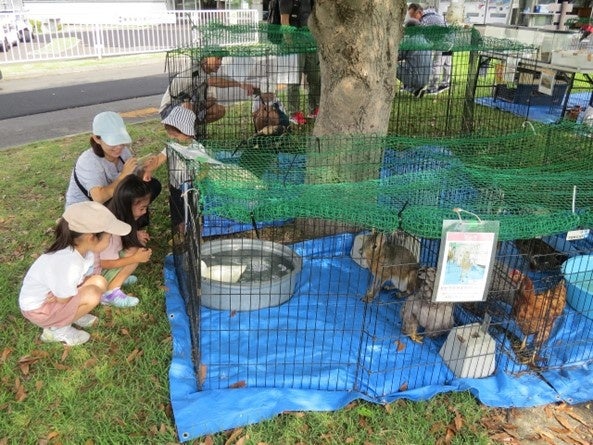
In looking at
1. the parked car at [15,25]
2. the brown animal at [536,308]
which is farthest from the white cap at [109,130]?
the parked car at [15,25]

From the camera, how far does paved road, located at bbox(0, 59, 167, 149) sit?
8.01 meters

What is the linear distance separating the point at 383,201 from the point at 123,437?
1802 millimetres

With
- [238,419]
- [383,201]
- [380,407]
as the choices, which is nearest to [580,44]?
[383,201]

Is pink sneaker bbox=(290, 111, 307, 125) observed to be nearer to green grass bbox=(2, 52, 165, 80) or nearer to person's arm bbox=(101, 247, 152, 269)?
person's arm bbox=(101, 247, 152, 269)

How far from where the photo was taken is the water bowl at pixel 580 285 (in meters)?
3.54

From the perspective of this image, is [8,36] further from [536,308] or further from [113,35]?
[536,308]

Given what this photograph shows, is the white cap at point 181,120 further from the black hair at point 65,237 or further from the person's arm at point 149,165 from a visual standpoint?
the black hair at point 65,237

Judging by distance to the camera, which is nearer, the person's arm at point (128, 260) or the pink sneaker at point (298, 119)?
the person's arm at point (128, 260)

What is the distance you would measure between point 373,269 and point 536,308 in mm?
1037

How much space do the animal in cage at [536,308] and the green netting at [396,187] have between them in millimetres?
592

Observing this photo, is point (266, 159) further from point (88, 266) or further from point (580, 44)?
point (580, 44)

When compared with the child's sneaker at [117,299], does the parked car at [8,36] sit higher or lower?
higher

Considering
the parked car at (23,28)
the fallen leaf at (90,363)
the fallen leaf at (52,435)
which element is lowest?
the fallen leaf at (52,435)

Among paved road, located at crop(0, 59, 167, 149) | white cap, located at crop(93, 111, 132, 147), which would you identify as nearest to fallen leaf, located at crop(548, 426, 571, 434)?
white cap, located at crop(93, 111, 132, 147)
